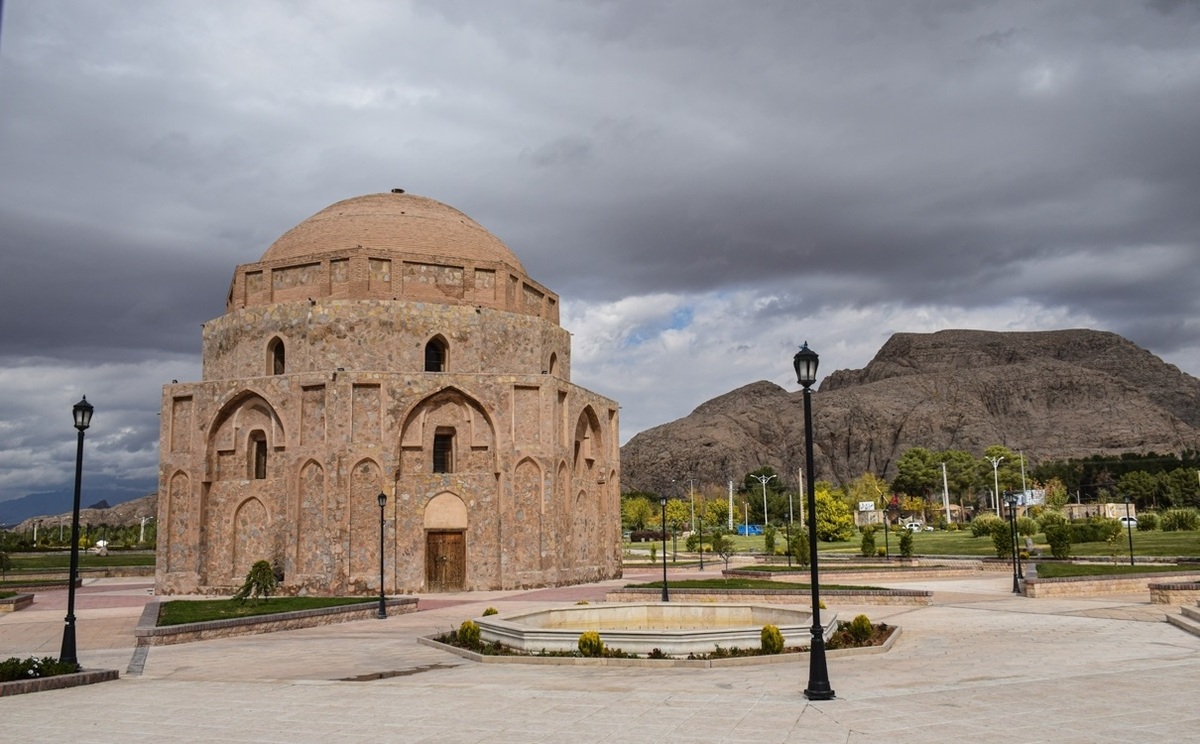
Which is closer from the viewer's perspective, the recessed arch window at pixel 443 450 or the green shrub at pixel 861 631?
the green shrub at pixel 861 631

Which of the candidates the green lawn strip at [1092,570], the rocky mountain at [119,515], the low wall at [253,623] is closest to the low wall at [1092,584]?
the green lawn strip at [1092,570]

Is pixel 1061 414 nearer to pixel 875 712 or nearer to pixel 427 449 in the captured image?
pixel 427 449

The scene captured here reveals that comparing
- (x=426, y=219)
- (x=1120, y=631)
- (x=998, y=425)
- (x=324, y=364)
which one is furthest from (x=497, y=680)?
(x=998, y=425)

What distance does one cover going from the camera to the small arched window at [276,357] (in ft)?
115

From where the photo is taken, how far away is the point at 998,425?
194625mm

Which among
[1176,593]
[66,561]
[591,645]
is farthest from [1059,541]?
[66,561]

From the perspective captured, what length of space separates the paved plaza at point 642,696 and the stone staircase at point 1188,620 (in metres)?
0.27

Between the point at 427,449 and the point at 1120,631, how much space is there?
22744 millimetres

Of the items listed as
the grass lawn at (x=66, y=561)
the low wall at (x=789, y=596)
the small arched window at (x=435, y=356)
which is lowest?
the grass lawn at (x=66, y=561)

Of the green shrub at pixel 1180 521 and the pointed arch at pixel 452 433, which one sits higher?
the pointed arch at pixel 452 433

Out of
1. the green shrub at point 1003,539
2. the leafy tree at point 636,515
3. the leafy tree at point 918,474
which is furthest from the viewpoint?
the leafy tree at point 918,474

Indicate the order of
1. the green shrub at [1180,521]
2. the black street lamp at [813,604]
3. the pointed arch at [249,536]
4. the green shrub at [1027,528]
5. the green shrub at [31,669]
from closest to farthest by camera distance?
the black street lamp at [813,604] → the green shrub at [31,669] → the pointed arch at [249,536] → the green shrub at [1027,528] → the green shrub at [1180,521]

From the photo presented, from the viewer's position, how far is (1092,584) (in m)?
27.0

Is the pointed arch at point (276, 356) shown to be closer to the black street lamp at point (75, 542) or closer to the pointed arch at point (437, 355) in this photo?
the pointed arch at point (437, 355)
